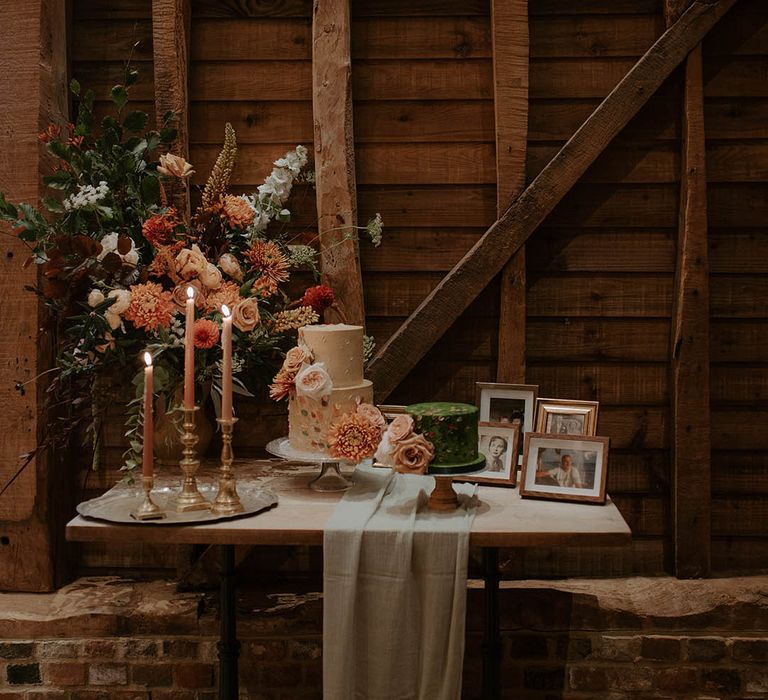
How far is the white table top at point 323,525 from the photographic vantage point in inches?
76.9

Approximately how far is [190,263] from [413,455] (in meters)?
0.84

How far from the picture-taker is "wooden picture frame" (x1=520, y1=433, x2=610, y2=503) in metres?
2.17

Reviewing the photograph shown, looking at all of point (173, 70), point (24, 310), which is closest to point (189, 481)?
point (24, 310)

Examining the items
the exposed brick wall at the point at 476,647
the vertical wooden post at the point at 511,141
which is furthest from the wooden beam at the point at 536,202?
the exposed brick wall at the point at 476,647

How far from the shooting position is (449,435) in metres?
2.01

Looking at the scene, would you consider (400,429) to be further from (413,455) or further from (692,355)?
Answer: (692,355)

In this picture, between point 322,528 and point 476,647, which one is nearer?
point 322,528

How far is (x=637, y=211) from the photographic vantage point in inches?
112

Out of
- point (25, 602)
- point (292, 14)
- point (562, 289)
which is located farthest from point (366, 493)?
point (292, 14)

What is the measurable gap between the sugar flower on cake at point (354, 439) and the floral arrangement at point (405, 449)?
7cm

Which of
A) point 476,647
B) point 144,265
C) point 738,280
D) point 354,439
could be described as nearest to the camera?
point 354,439

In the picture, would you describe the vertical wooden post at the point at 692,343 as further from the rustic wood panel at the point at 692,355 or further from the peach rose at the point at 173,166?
the peach rose at the point at 173,166

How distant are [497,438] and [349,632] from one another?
0.64 metres

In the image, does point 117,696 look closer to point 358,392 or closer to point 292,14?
point 358,392
